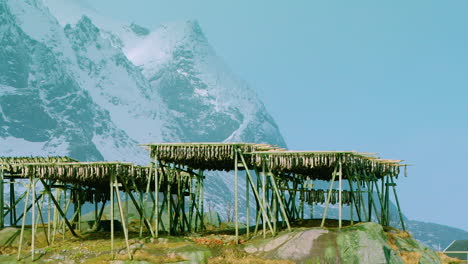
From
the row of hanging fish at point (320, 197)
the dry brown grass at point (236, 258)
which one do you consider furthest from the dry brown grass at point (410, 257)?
the dry brown grass at point (236, 258)

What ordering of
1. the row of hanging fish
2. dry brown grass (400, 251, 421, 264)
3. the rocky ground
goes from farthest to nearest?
the row of hanging fish < dry brown grass (400, 251, 421, 264) < the rocky ground

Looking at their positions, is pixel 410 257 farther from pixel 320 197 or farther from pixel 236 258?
pixel 236 258

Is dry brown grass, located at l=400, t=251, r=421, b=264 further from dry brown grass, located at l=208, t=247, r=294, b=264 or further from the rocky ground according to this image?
dry brown grass, located at l=208, t=247, r=294, b=264

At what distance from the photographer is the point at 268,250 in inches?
1186

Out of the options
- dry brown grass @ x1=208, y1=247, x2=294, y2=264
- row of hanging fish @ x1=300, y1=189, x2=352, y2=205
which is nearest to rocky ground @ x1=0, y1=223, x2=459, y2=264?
dry brown grass @ x1=208, y1=247, x2=294, y2=264

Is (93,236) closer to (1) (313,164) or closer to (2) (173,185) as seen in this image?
(2) (173,185)

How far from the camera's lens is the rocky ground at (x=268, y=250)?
2866 cm

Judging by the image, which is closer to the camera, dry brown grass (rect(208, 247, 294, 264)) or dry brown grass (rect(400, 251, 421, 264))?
dry brown grass (rect(208, 247, 294, 264))

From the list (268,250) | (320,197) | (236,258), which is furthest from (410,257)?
(236,258)

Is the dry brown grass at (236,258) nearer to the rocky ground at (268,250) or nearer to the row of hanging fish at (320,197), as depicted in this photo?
the rocky ground at (268,250)

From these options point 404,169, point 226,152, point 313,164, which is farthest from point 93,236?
point 404,169

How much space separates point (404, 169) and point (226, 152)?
40.2 feet

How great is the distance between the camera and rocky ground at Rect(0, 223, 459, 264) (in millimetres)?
28656

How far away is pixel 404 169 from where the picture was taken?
3875cm
